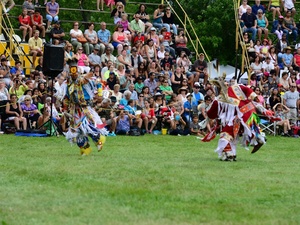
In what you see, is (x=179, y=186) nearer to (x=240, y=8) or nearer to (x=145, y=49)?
(x=145, y=49)

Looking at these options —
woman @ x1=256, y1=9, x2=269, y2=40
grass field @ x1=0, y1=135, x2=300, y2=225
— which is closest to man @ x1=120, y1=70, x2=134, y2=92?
grass field @ x1=0, y1=135, x2=300, y2=225

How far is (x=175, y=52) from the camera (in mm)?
26891

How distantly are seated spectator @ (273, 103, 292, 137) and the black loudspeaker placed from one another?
279 inches

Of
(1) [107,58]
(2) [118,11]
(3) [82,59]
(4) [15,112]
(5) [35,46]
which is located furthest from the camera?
(2) [118,11]

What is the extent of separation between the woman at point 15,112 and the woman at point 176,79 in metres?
5.35

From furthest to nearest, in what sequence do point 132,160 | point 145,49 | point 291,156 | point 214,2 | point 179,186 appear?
point 214,2 → point 145,49 → point 291,156 → point 132,160 → point 179,186

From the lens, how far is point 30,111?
21.5 m

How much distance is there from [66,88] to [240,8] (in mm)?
13736

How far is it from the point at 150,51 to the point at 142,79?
1357 mm

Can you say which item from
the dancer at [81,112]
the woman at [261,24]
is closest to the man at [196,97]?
the woman at [261,24]

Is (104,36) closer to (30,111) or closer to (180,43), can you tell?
(180,43)

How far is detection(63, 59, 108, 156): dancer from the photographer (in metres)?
15.9

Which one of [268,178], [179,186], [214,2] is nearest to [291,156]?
[268,178]

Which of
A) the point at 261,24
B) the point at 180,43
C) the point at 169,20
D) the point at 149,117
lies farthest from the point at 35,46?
the point at 261,24
